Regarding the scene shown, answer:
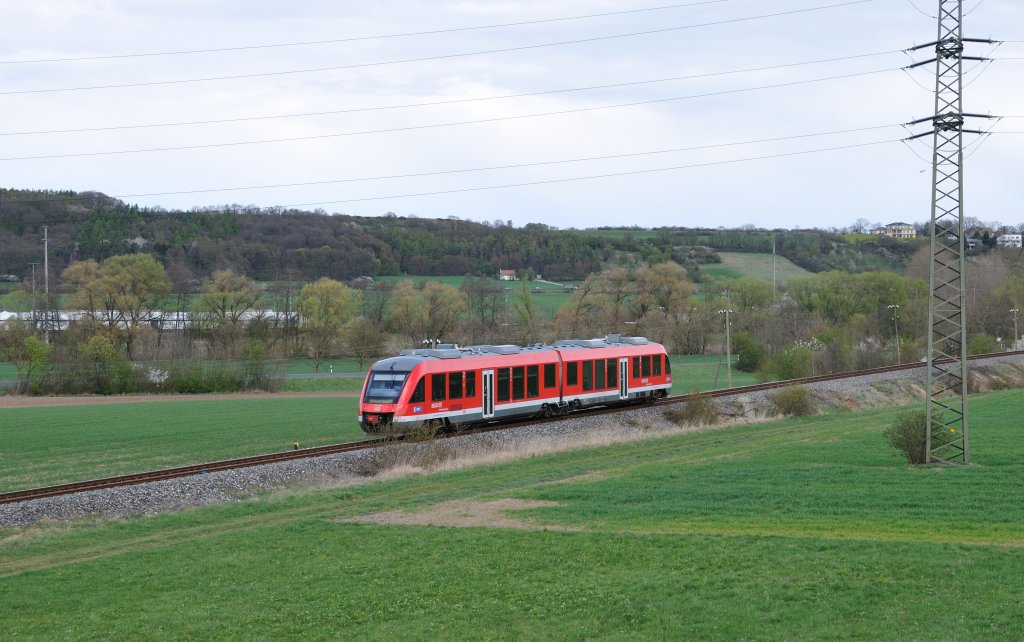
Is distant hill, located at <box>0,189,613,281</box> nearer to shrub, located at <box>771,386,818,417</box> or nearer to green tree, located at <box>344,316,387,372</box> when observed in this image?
green tree, located at <box>344,316,387,372</box>

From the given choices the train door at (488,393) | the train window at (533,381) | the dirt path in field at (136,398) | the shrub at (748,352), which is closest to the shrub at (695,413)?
the train window at (533,381)

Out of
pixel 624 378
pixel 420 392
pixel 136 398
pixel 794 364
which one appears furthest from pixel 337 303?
pixel 420 392

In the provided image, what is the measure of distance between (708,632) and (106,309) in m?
97.9

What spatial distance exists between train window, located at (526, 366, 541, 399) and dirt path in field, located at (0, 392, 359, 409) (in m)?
36.2

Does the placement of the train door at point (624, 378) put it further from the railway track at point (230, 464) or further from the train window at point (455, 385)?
the train window at point (455, 385)

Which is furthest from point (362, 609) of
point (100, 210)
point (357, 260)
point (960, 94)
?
point (100, 210)

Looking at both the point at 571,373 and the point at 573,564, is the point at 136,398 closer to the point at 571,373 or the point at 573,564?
the point at 571,373

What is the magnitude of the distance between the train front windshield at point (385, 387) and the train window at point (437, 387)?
1.07 meters

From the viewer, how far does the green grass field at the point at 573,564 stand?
15.4 meters

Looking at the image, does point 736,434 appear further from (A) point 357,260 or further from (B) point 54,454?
(A) point 357,260

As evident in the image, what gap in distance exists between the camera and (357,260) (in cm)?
15275

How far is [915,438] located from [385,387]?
54.7 feet

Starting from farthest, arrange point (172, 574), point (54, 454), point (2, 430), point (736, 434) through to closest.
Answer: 1. point (2, 430)
2. point (736, 434)
3. point (54, 454)
4. point (172, 574)

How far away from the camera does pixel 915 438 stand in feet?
98.7
